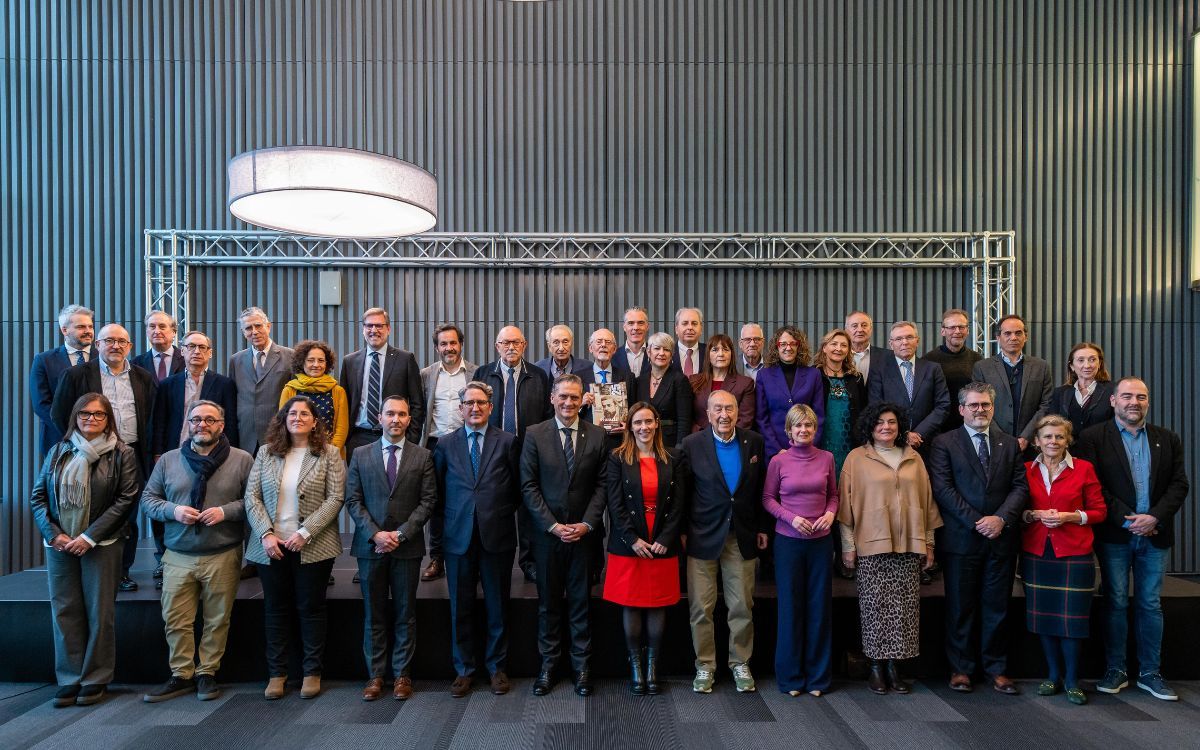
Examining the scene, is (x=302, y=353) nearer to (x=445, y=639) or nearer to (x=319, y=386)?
(x=319, y=386)

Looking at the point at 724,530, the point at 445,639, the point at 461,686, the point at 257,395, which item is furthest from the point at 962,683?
the point at 257,395

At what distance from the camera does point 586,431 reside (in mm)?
4066

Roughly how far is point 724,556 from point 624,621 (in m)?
0.68

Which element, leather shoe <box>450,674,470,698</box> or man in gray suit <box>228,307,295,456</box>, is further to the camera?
man in gray suit <box>228,307,295,456</box>

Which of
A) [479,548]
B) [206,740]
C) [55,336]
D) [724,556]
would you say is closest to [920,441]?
[724,556]

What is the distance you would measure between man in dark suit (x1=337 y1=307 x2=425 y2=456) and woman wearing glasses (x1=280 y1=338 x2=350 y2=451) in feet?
0.67

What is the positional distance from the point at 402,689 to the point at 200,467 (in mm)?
1687

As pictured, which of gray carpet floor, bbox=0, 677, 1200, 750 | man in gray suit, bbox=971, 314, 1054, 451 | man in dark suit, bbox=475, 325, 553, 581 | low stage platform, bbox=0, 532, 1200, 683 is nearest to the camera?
gray carpet floor, bbox=0, 677, 1200, 750

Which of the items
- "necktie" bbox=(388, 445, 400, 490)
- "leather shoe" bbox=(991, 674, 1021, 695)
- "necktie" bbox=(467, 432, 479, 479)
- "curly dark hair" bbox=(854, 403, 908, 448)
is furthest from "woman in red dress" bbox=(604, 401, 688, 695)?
"leather shoe" bbox=(991, 674, 1021, 695)

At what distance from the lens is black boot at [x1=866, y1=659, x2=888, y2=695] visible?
403cm

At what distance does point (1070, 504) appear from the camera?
394 cm

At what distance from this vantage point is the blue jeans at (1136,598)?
404cm

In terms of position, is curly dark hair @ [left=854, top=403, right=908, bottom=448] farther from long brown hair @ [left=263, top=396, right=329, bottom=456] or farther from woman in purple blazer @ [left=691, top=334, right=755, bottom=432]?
long brown hair @ [left=263, top=396, right=329, bottom=456]

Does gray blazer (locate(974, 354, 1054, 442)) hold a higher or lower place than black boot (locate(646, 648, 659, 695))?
higher
